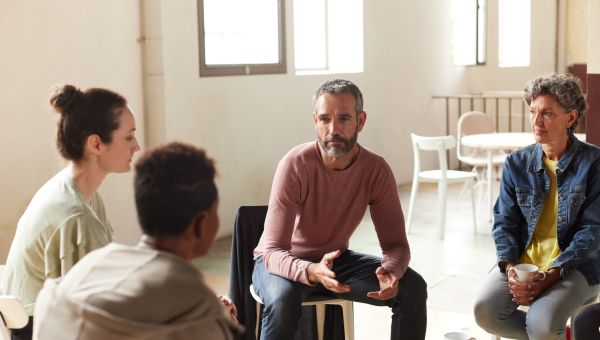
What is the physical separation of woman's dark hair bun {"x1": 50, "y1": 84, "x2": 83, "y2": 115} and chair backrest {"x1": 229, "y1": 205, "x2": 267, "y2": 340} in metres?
0.88

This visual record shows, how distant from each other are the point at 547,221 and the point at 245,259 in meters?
1.12

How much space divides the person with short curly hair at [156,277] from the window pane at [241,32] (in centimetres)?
468

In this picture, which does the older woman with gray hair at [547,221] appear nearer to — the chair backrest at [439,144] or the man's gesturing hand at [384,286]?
the man's gesturing hand at [384,286]

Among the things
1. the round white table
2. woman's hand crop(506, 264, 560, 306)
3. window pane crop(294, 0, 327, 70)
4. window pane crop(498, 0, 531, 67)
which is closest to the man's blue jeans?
woman's hand crop(506, 264, 560, 306)

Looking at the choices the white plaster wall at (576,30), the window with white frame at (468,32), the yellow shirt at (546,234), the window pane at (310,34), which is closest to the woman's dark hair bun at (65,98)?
the yellow shirt at (546,234)

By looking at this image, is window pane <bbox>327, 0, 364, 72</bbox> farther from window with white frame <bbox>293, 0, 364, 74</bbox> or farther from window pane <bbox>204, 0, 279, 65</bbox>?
window pane <bbox>204, 0, 279, 65</bbox>

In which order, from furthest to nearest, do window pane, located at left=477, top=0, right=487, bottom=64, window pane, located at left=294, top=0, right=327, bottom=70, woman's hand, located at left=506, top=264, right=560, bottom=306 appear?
1. window pane, located at left=477, top=0, right=487, bottom=64
2. window pane, located at left=294, top=0, right=327, bottom=70
3. woman's hand, located at left=506, top=264, right=560, bottom=306

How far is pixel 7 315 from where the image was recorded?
2.24 m

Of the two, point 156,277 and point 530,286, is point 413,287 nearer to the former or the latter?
point 530,286

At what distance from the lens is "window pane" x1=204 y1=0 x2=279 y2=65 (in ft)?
20.6

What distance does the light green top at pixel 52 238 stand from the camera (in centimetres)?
223

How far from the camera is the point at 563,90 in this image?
9.96ft

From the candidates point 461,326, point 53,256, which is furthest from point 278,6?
point 53,256

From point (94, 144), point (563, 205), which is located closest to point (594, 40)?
point (563, 205)
